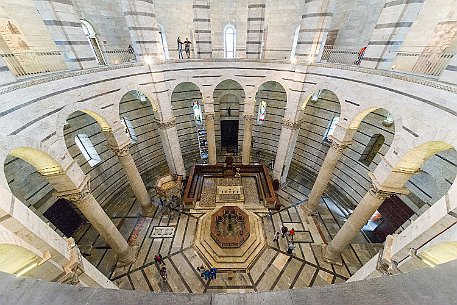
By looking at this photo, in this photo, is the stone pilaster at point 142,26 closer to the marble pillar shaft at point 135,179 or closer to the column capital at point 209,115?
the column capital at point 209,115

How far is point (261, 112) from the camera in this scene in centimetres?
1641

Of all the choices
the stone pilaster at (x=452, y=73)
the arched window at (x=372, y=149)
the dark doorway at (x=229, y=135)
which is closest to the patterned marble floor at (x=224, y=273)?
the arched window at (x=372, y=149)

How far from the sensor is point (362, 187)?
1162 centimetres

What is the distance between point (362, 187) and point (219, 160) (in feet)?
33.9

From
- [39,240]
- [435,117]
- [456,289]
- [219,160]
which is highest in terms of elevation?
[456,289]

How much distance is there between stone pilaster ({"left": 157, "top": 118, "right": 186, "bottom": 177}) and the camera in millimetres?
11938

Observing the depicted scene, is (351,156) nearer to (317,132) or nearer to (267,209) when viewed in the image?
(317,132)

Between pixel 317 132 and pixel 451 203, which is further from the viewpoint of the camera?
A: pixel 317 132

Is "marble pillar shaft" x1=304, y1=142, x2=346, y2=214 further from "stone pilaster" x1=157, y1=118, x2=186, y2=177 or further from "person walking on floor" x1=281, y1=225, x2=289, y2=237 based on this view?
"stone pilaster" x1=157, y1=118, x2=186, y2=177

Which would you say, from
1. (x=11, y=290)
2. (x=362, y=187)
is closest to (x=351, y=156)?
(x=362, y=187)

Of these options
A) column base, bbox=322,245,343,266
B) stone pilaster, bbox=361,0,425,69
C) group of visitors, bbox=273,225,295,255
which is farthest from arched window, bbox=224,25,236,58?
column base, bbox=322,245,343,266

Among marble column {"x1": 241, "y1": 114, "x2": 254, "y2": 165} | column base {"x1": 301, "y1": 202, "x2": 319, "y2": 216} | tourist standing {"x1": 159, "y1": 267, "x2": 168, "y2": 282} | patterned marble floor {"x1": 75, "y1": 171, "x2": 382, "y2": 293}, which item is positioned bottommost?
patterned marble floor {"x1": 75, "y1": 171, "x2": 382, "y2": 293}

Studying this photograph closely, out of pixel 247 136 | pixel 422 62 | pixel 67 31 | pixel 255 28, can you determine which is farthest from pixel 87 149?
pixel 422 62

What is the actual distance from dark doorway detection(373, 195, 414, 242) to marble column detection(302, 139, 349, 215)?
302cm
